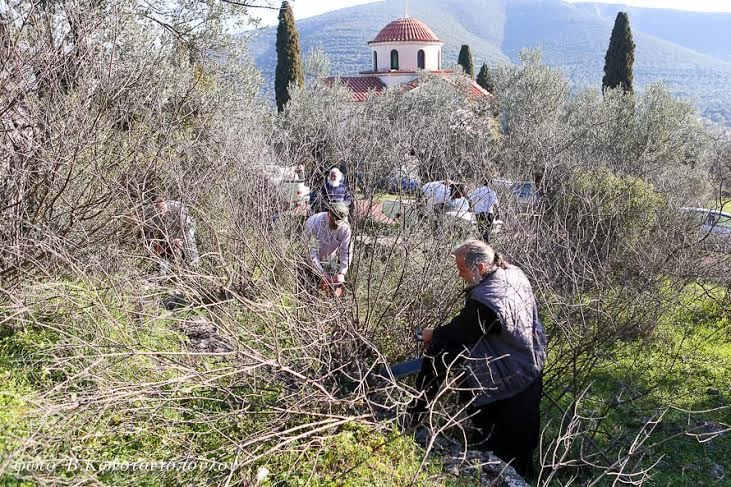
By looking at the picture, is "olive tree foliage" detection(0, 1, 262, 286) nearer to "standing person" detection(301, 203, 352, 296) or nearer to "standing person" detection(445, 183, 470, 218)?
"standing person" detection(301, 203, 352, 296)

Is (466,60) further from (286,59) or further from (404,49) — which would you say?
(286,59)

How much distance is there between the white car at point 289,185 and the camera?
22.1ft

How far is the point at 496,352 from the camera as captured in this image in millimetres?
3660

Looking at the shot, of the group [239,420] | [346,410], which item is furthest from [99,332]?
[346,410]

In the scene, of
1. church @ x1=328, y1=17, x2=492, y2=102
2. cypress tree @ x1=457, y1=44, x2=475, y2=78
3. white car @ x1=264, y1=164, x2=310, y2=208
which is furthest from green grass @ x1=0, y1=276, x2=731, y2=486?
Result: church @ x1=328, y1=17, x2=492, y2=102

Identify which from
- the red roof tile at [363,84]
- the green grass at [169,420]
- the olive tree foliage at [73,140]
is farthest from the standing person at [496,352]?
the red roof tile at [363,84]

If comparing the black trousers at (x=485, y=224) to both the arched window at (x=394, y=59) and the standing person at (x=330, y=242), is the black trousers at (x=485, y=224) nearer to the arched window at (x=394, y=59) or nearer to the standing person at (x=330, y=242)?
the standing person at (x=330, y=242)

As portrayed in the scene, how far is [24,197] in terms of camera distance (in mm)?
4844

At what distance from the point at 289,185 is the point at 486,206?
2158 mm

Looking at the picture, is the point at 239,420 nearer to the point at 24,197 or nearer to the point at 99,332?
the point at 99,332

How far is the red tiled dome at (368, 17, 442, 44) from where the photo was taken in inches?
1608

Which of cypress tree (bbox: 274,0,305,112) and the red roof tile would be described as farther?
the red roof tile

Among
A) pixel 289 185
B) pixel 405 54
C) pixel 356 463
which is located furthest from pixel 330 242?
pixel 405 54

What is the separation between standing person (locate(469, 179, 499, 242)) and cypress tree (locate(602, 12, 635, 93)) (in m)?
24.8
